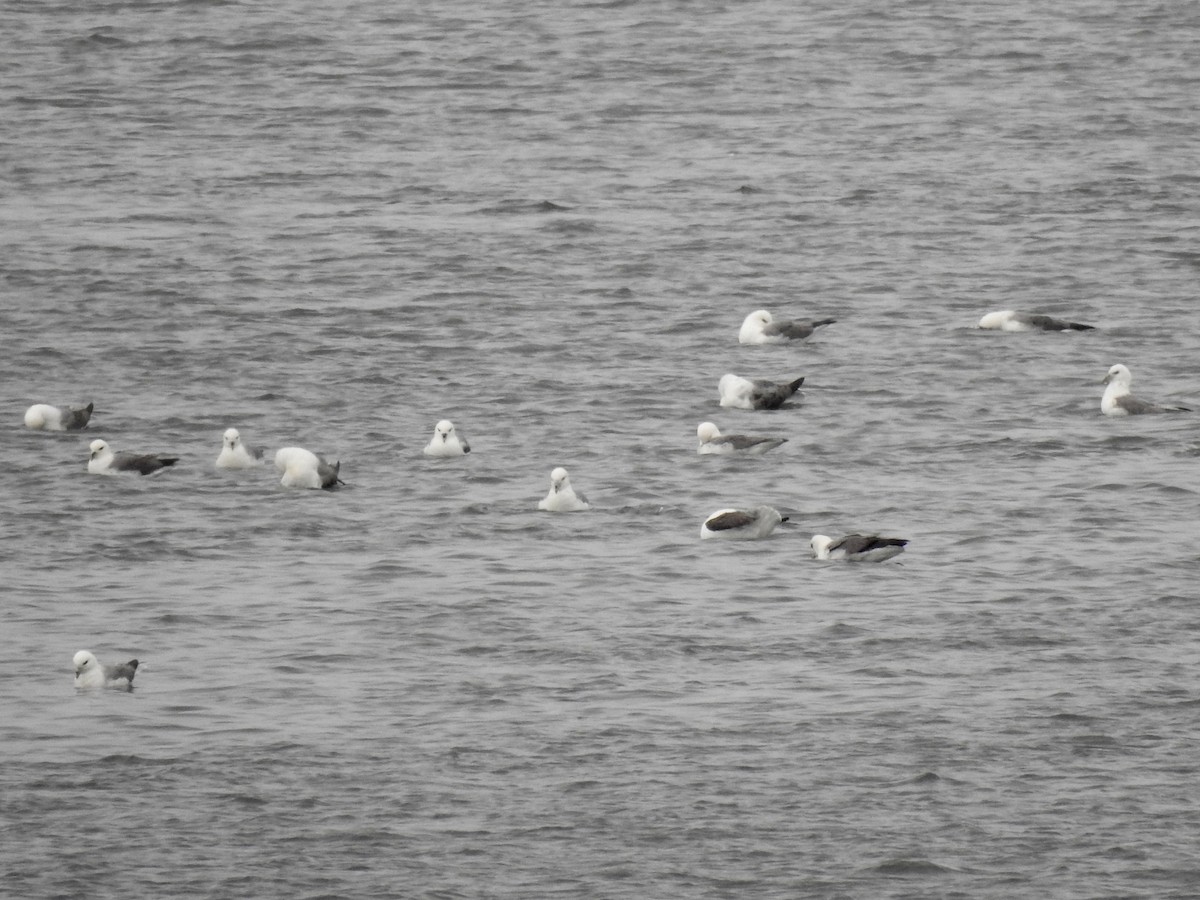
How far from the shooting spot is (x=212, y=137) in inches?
1698

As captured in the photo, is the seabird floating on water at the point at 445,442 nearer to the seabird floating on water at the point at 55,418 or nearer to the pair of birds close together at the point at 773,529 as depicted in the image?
the pair of birds close together at the point at 773,529

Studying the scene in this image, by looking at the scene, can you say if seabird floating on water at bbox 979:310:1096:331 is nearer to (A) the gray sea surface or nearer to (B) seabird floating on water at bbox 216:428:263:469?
(A) the gray sea surface

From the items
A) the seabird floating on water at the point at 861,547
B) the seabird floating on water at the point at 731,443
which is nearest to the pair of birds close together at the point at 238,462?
the seabird floating on water at the point at 731,443

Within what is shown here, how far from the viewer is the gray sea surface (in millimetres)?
14227

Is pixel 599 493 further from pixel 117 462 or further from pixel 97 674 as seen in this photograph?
pixel 97 674

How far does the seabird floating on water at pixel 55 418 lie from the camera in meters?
24.4

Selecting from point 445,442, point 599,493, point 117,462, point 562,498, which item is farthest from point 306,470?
point 599,493

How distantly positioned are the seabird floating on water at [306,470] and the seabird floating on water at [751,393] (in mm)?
5048

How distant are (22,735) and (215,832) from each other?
2.30 m

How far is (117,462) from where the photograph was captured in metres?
22.6

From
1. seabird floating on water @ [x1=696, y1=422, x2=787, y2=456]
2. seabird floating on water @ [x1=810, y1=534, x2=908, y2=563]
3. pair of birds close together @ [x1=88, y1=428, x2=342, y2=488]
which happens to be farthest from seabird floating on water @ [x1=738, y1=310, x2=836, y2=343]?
seabird floating on water @ [x1=810, y1=534, x2=908, y2=563]

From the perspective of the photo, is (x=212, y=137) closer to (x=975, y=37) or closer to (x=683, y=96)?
(x=683, y=96)

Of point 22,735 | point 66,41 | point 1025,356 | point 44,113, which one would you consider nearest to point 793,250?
point 1025,356

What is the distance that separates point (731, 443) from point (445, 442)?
9.27ft
